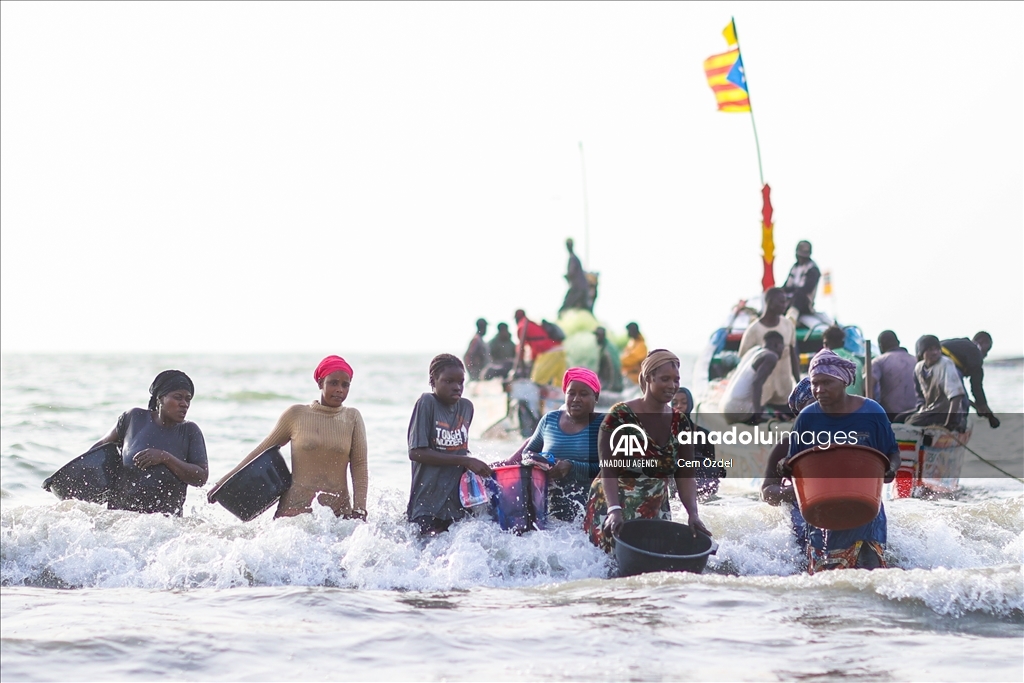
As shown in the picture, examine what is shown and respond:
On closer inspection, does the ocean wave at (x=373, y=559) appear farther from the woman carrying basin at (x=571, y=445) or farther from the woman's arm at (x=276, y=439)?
the woman's arm at (x=276, y=439)

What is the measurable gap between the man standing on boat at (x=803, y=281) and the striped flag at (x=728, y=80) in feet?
12.5

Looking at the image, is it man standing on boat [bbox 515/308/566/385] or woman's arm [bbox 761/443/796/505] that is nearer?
woman's arm [bbox 761/443/796/505]

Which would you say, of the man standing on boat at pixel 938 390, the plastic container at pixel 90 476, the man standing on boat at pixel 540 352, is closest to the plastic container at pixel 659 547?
the plastic container at pixel 90 476

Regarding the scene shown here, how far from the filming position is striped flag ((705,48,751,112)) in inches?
658

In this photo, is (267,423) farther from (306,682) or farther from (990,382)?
(990,382)

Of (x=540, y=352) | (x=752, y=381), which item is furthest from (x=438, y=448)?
(x=540, y=352)

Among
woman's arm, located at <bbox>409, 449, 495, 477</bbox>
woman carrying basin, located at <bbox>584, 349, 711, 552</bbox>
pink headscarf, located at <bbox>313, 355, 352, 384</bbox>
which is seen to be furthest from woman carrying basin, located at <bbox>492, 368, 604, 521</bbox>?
pink headscarf, located at <bbox>313, 355, 352, 384</bbox>

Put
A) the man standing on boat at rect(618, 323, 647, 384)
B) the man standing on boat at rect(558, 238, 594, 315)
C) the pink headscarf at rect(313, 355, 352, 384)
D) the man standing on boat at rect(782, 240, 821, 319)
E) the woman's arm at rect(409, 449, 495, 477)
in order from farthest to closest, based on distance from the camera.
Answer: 1. the man standing on boat at rect(618, 323, 647, 384)
2. the man standing on boat at rect(558, 238, 594, 315)
3. the man standing on boat at rect(782, 240, 821, 319)
4. the pink headscarf at rect(313, 355, 352, 384)
5. the woman's arm at rect(409, 449, 495, 477)

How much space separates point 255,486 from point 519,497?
1679mm

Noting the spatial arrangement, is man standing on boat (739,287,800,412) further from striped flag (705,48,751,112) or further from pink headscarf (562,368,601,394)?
striped flag (705,48,751,112)

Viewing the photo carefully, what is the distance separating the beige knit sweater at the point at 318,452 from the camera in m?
6.60

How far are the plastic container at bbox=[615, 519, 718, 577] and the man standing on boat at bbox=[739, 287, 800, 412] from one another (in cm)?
540

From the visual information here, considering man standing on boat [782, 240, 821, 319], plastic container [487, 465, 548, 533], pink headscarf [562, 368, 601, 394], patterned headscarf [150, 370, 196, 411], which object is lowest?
plastic container [487, 465, 548, 533]

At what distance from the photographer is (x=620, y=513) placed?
595 cm
